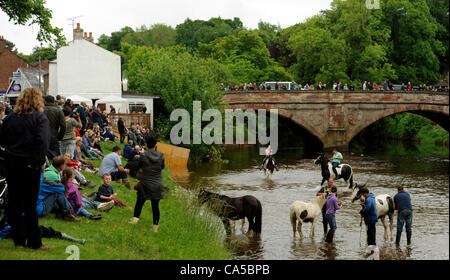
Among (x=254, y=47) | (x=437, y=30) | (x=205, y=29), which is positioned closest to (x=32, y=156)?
(x=254, y=47)

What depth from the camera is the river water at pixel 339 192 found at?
50.5ft

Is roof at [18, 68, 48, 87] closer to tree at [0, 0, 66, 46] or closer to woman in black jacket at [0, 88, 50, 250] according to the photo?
tree at [0, 0, 66, 46]

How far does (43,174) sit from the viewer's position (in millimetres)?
11398

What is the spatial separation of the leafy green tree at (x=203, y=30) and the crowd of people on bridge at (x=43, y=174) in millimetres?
82551

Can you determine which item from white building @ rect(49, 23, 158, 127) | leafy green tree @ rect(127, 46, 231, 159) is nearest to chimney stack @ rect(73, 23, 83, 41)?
white building @ rect(49, 23, 158, 127)

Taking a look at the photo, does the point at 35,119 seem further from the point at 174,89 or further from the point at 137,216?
the point at 174,89

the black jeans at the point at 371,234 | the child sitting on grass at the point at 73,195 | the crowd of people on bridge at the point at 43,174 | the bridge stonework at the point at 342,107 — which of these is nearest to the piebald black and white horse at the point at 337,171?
the crowd of people on bridge at the point at 43,174

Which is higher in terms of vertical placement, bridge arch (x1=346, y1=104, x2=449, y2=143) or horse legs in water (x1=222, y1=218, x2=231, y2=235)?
bridge arch (x1=346, y1=104, x2=449, y2=143)

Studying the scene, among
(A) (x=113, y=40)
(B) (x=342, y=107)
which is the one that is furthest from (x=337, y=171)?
(A) (x=113, y=40)

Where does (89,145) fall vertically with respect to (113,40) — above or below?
below

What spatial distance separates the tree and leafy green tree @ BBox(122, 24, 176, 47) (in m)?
97.9

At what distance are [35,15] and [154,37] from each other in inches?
4019

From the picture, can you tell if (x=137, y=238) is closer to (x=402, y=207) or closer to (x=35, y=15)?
(x=402, y=207)

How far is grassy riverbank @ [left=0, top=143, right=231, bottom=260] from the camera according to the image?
9410 mm
